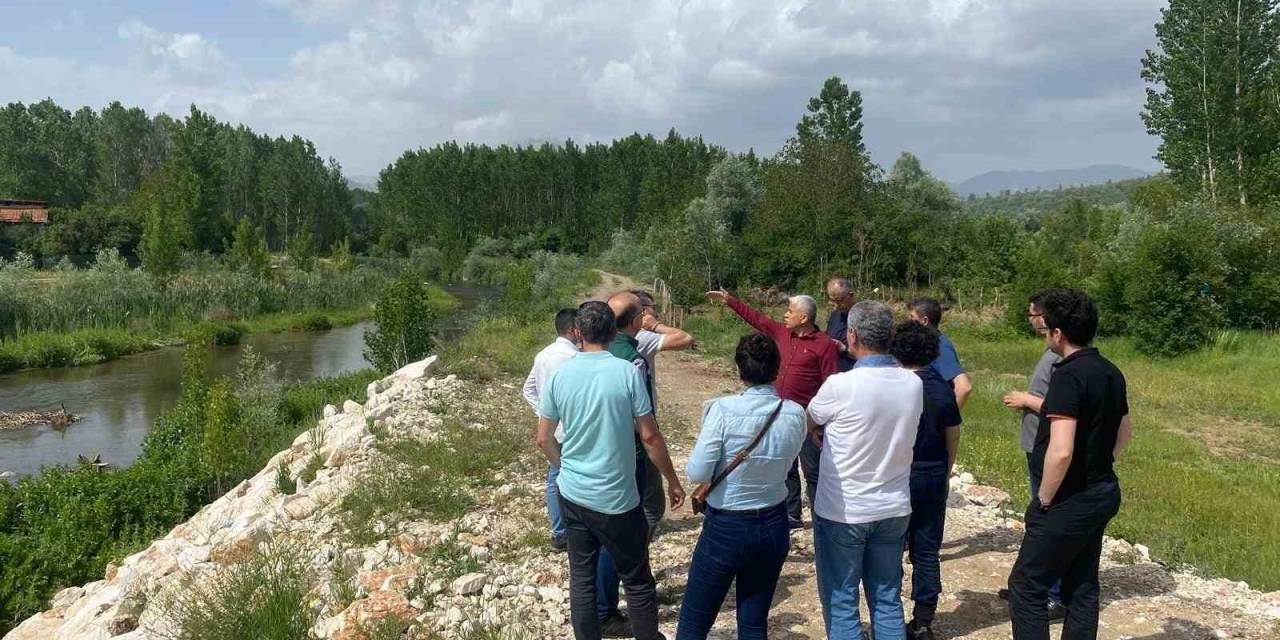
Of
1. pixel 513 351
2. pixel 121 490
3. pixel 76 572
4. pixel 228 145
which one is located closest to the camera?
pixel 76 572

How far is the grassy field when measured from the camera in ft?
19.9

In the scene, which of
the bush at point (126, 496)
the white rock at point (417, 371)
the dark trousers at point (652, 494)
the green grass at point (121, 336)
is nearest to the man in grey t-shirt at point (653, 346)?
the dark trousers at point (652, 494)

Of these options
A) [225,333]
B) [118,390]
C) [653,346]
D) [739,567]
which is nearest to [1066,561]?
[739,567]

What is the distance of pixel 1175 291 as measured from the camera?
1560cm

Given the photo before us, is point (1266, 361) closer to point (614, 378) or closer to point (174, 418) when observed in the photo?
point (614, 378)

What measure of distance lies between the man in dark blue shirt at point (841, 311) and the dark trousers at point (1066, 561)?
6.37 ft

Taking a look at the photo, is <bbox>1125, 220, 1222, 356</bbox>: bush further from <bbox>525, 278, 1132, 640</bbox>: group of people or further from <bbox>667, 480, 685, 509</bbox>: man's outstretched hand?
<bbox>667, 480, 685, 509</bbox>: man's outstretched hand

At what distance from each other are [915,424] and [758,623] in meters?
1.12

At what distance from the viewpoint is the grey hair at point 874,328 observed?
3.49m

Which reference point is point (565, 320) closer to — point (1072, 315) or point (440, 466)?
point (1072, 315)

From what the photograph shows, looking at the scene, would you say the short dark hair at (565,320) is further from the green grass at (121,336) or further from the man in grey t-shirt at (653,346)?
the green grass at (121,336)

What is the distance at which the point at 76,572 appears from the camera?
308 inches

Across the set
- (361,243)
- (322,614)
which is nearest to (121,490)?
(322,614)

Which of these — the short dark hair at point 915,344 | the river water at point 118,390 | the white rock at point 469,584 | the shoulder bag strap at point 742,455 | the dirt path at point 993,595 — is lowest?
the river water at point 118,390
